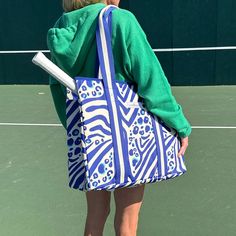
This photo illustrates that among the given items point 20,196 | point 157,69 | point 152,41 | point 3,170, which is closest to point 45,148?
point 3,170

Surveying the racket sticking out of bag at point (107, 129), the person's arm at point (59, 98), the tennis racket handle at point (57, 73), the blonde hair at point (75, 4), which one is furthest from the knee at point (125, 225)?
the blonde hair at point (75, 4)

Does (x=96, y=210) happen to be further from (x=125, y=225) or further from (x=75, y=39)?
(x=75, y=39)

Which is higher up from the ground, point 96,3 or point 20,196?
point 96,3

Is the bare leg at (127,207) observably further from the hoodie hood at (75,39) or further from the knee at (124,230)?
the hoodie hood at (75,39)

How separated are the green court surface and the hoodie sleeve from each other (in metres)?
1.47

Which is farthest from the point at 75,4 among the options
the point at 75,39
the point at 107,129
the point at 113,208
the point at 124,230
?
the point at 113,208

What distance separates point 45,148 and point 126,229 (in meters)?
3.17

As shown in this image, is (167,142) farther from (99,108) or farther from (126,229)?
(126,229)

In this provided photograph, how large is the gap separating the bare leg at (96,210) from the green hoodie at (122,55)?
18.6 inches

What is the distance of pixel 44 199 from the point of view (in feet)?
12.2

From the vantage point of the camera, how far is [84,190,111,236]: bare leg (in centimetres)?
208

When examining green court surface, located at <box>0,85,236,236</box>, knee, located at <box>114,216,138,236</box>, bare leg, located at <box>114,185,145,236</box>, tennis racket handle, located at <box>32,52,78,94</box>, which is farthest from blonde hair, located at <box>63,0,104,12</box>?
green court surface, located at <box>0,85,236,236</box>

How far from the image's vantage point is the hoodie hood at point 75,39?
5.89 ft

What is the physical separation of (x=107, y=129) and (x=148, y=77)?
0.25 metres
